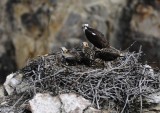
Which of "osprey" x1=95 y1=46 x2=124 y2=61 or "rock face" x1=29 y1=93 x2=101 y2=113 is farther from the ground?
"osprey" x1=95 y1=46 x2=124 y2=61

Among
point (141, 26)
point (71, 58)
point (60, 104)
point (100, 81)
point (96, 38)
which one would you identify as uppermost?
point (141, 26)

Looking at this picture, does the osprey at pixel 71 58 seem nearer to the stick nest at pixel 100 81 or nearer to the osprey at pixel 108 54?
the stick nest at pixel 100 81

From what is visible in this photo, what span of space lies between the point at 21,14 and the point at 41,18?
337 mm

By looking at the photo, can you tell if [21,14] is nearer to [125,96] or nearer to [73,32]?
[73,32]

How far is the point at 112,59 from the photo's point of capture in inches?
190

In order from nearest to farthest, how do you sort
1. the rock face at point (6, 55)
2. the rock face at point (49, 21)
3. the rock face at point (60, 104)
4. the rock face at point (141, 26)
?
1. the rock face at point (60, 104)
2. the rock face at point (141, 26)
3. the rock face at point (49, 21)
4. the rock face at point (6, 55)

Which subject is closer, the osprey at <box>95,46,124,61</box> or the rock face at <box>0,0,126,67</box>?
the osprey at <box>95,46,124,61</box>

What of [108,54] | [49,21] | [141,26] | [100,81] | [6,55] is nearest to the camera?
[100,81]

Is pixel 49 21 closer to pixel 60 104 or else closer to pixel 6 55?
pixel 6 55

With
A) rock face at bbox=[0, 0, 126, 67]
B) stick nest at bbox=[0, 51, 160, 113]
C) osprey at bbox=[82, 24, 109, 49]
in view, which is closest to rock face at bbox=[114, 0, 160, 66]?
rock face at bbox=[0, 0, 126, 67]

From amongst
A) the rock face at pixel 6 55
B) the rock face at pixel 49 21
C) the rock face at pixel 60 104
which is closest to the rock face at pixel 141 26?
the rock face at pixel 49 21

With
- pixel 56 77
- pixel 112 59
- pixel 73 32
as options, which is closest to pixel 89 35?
pixel 112 59

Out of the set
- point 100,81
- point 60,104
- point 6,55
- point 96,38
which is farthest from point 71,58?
point 6,55

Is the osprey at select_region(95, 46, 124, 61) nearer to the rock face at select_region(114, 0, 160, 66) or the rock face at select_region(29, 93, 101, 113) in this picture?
the rock face at select_region(29, 93, 101, 113)
